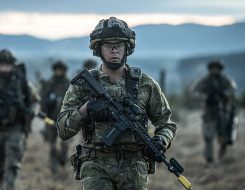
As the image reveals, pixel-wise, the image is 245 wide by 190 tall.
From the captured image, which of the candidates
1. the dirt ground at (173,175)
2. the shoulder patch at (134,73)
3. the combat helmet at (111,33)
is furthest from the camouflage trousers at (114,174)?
the dirt ground at (173,175)

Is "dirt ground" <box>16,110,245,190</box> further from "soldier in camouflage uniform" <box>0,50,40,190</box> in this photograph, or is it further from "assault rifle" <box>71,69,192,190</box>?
"assault rifle" <box>71,69,192,190</box>

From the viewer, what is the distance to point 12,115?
7590 mm

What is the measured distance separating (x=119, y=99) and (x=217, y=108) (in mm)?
6988

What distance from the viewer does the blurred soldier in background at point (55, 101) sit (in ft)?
34.9

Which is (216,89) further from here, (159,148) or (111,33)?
(159,148)

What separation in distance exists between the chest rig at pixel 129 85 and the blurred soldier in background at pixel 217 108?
269 inches

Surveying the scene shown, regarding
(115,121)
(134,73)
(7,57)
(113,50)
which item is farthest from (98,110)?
(7,57)

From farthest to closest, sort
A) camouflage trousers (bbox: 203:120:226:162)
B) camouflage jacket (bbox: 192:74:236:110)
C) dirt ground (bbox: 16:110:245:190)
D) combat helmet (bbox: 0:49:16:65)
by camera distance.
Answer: camouflage jacket (bbox: 192:74:236:110) → camouflage trousers (bbox: 203:120:226:162) → dirt ground (bbox: 16:110:245:190) → combat helmet (bbox: 0:49:16:65)

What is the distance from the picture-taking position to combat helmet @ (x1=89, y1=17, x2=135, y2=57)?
14.2ft

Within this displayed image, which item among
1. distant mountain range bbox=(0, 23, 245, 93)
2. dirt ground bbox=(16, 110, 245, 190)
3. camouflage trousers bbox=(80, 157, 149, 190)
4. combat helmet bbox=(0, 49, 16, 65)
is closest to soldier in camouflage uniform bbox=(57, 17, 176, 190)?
camouflage trousers bbox=(80, 157, 149, 190)

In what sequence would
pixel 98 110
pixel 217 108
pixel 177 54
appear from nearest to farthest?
1. pixel 98 110
2. pixel 217 108
3. pixel 177 54

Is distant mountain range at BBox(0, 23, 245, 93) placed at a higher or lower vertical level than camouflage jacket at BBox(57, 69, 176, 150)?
higher

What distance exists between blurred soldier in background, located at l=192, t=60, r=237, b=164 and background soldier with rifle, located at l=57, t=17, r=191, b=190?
6655 millimetres

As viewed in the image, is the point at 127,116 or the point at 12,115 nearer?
the point at 127,116
